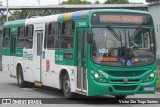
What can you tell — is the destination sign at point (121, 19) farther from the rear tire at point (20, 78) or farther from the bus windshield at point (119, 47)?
the rear tire at point (20, 78)

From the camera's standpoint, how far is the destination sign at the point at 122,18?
1456 centimetres

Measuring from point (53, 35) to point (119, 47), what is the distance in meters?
3.69

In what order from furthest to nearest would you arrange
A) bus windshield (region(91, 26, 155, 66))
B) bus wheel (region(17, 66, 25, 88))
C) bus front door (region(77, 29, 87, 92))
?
1. bus wheel (region(17, 66, 25, 88))
2. bus front door (region(77, 29, 87, 92))
3. bus windshield (region(91, 26, 155, 66))

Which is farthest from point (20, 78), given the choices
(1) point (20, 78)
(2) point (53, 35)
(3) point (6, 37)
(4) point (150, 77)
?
(4) point (150, 77)

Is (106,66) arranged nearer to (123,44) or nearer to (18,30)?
(123,44)

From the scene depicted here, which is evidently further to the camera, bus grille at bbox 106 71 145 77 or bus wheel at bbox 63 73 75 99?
bus wheel at bbox 63 73 75 99

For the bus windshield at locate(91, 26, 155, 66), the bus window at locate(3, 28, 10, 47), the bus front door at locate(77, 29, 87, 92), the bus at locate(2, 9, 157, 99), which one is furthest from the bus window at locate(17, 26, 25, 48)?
the bus windshield at locate(91, 26, 155, 66)

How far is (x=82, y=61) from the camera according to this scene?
1482cm

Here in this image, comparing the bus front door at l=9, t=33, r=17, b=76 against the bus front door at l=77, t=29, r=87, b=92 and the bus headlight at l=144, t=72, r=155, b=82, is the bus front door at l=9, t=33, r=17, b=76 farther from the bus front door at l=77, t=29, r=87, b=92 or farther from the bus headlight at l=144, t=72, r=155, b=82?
the bus headlight at l=144, t=72, r=155, b=82

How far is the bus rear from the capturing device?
46.7ft

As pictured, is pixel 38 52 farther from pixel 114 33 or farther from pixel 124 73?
pixel 124 73

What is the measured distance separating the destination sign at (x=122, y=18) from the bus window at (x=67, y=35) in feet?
4.73

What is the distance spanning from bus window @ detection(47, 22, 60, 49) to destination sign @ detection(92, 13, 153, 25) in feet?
8.80

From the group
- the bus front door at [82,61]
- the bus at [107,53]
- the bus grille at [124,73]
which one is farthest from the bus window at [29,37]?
the bus grille at [124,73]
